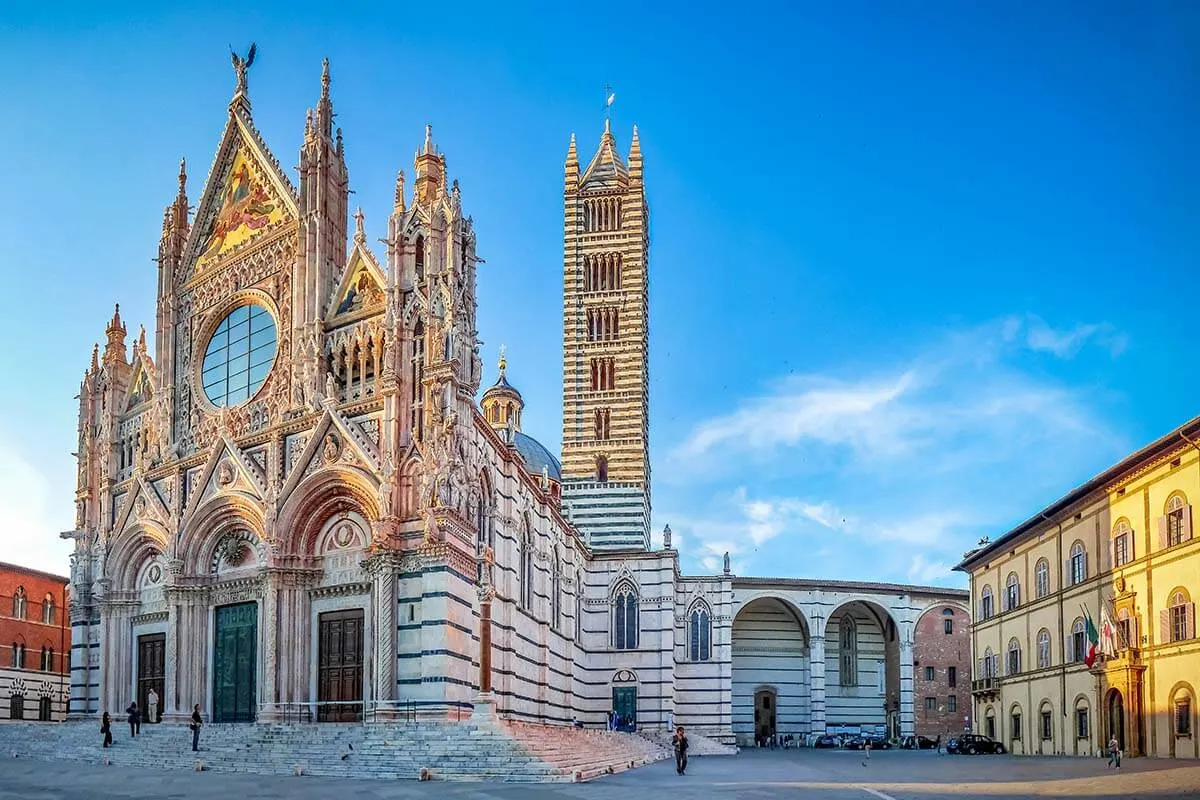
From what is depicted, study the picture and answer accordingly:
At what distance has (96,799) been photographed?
74.2 feet

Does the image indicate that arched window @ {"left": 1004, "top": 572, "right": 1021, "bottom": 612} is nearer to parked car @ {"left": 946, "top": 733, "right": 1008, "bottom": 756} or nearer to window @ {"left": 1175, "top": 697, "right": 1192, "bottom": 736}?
parked car @ {"left": 946, "top": 733, "right": 1008, "bottom": 756}

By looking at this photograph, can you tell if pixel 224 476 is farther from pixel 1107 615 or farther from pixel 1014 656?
pixel 1014 656

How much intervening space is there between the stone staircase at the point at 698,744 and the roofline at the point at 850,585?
34.8 feet

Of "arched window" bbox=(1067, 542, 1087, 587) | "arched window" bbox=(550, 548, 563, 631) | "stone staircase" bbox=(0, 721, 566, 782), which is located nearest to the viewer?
"stone staircase" bbox=(0, 721, 566, 782)

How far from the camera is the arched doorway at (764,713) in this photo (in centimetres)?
7594

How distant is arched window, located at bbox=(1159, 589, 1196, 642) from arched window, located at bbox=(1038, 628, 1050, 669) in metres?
10.3

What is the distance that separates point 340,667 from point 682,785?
12430 millimetres

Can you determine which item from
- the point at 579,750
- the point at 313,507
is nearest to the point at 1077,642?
the point at 579,750

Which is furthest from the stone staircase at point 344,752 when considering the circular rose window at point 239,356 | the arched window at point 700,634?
the arched window at point 700,634

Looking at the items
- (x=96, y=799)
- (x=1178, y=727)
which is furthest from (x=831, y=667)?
(x=96, y=799)

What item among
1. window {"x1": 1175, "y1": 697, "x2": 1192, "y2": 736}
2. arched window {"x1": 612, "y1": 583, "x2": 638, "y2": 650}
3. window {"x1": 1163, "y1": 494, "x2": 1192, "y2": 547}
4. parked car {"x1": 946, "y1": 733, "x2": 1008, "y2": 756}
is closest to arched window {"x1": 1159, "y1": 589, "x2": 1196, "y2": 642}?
window {"x1": 1163, "y1": 494, "x2": 1192, "y2": 547}

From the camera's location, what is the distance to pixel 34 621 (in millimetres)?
58375

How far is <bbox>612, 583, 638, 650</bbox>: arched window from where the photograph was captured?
6341 cm

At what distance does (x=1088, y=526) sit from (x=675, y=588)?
79.6ft
